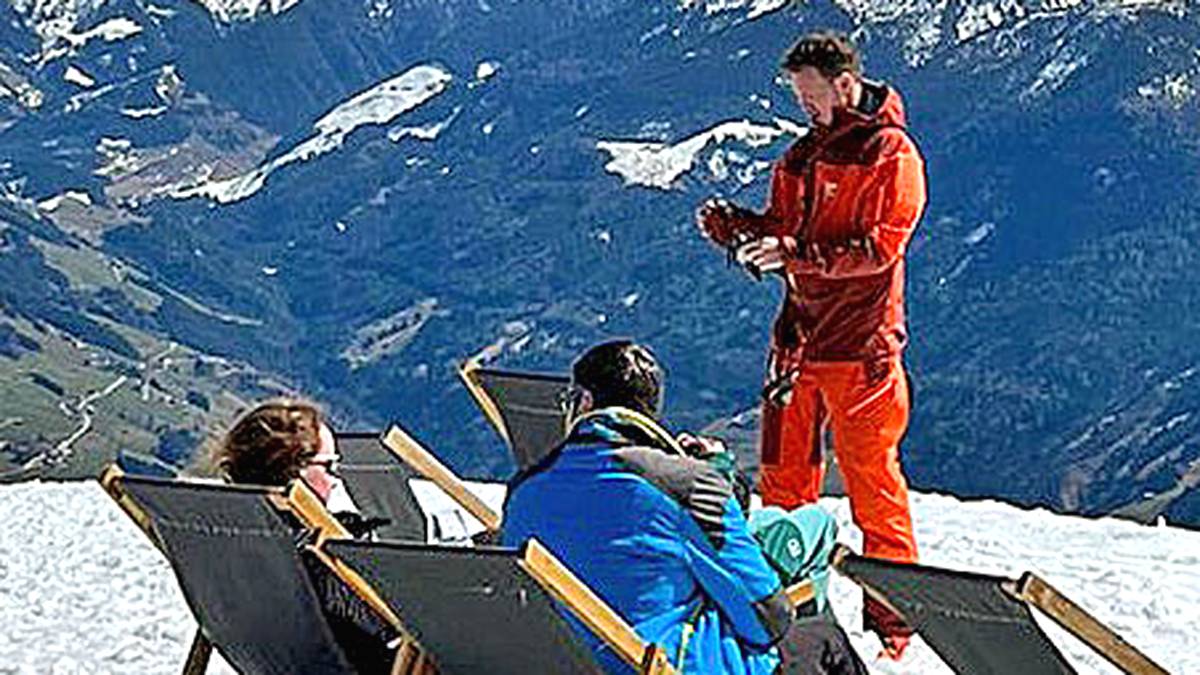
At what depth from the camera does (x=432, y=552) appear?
15.2ft

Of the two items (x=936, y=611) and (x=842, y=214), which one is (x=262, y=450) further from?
(x=842, y=214)

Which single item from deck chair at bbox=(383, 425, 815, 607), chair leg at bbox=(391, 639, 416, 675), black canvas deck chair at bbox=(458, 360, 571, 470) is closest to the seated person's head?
chair leg at bbox=(391, 639, 416, 675)

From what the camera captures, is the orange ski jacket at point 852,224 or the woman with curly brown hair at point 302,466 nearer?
the woman with curly brown hair at point 302,466

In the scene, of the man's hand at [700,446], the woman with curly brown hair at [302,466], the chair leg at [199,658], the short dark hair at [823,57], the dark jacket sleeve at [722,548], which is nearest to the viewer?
the dark jacket sleeve at [722,548]

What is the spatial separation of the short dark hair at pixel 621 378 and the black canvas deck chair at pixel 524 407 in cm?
254

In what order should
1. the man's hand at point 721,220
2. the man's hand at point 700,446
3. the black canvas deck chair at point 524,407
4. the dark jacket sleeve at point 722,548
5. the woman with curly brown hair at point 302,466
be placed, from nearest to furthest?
the dark jacket sleeve at point 722,548 → the man's hand at point 700,446 → the woman with curly brown hair at point 302,466 → the black canvas deck chair at point 524,407 → the man's hand at point 721,220

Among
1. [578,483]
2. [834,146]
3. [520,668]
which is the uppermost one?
[834,146]

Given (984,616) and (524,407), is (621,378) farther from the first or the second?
(524,407)

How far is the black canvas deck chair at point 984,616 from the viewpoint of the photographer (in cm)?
506

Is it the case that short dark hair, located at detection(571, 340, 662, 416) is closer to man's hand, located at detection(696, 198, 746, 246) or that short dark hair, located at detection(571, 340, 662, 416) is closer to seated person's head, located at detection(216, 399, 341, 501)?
seated person's head, located at detection(216, 399, 341, 501)

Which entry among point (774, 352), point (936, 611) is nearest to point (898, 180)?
point (774, 352)

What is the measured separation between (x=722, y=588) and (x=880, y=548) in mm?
2563

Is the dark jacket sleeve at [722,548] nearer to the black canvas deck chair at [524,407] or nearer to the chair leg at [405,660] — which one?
the chair leg at [405,660]

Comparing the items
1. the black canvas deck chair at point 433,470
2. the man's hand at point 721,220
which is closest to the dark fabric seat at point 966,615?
the black canvas deck chair at point 433,470
